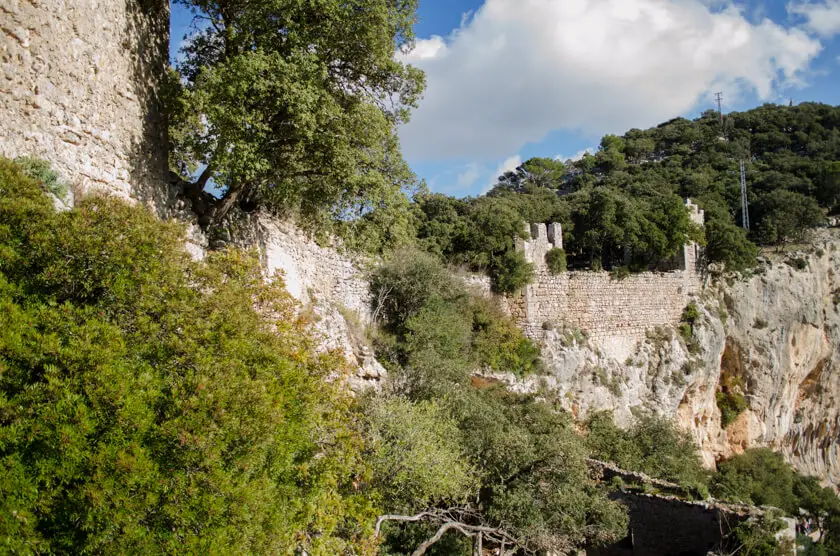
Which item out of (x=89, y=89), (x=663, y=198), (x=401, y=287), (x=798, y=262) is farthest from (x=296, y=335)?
(x=798, y=262)

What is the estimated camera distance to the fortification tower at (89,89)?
7.75 m

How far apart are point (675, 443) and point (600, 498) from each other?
1010 centimetres

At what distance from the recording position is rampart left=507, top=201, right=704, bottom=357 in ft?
72.5

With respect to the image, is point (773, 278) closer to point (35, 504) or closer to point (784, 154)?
point (784, 154)

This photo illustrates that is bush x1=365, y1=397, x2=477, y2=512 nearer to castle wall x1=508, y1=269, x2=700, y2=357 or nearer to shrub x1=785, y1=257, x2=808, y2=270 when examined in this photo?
castle wall x1=508, y1=269, x2=700, y2=357

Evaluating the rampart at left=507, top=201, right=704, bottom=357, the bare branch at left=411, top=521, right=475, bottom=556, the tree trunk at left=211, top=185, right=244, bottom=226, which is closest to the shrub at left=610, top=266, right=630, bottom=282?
the rampart at left=507, top=201, right=704, bottom=357

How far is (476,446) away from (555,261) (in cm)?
1276

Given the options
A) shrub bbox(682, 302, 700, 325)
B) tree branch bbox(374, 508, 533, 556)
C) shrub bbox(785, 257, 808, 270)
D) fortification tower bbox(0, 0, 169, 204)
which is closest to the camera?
fortification tower bbox(0, 0, 169, 204)

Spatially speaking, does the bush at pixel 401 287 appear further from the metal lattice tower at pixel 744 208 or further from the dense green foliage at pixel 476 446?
the metal lattice tower at pixel 744 208

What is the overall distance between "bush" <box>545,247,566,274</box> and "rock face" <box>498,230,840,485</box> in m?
2.51

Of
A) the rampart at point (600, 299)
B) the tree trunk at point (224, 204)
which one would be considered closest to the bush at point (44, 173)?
the tree trunk at point (224, 204)

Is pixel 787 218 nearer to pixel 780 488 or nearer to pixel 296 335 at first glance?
pixel 780 488

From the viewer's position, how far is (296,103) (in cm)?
1000

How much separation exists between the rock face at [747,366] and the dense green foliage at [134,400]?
581 inches
